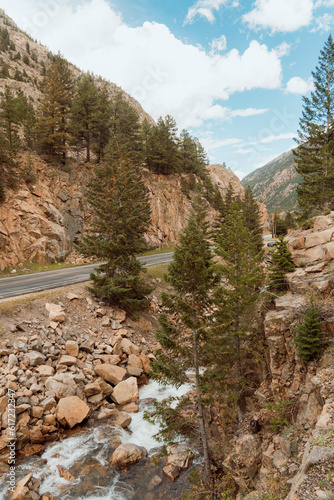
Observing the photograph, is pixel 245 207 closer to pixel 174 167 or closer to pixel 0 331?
pixel 174 167

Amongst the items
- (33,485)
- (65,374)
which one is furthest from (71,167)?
(33,485)

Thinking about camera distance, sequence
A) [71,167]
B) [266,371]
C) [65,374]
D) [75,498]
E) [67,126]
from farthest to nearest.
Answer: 1. [71,167]
2. [67,126]
3. [65,374]
4. [266,371]
5. [75,498]

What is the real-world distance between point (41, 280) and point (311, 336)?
65.7 ft

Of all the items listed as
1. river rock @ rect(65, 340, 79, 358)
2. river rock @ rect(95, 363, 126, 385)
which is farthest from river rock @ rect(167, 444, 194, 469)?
river rock @ rect(65, 340, 79, 358)

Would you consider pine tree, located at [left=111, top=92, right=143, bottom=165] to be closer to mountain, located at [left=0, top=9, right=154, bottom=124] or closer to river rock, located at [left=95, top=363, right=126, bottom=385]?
mountain, located at [left=0, top=9, right=154, bottom=124]

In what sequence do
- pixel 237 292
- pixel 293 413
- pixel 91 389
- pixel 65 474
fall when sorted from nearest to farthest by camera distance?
pixel 293 413, pixel 65 474, pixel 237 292, pixel 91 389

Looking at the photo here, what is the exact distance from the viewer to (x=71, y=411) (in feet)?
39.0

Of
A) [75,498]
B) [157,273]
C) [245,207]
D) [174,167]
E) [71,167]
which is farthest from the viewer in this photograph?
[174,167]

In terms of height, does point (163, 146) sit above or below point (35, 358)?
above

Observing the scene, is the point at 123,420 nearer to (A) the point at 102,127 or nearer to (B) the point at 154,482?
(B) the point at 154,482

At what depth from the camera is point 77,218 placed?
3278 cm

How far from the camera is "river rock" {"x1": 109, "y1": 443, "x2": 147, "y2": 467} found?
1055cm

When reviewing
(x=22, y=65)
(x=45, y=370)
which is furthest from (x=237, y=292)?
(x=22, y=65)

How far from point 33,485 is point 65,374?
15.1 ft
